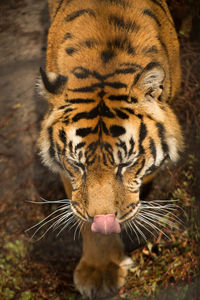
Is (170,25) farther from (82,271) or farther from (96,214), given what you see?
(82,271)

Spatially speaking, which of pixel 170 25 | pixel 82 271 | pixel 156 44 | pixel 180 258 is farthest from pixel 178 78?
pixel 82 271

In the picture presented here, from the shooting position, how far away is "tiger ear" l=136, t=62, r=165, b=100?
0.95m

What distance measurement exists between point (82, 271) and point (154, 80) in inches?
32.2

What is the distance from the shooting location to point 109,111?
1.02m

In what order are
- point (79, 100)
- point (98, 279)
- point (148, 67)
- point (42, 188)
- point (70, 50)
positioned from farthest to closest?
point (42, 188) → point (98, 279) → point (70, 50) → point (79, 100) → point (148, 67)

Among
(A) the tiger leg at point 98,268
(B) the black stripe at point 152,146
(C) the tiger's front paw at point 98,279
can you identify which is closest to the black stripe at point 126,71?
Result: (B) the black stripe at point 152,146

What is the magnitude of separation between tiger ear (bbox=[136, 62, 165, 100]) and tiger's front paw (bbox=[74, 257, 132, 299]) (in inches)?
28.8

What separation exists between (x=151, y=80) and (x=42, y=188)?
0.87 meters

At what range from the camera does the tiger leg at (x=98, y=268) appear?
4.59 ft

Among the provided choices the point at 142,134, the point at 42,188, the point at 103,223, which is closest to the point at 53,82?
the point at 142,134

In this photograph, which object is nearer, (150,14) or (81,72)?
(81,72)

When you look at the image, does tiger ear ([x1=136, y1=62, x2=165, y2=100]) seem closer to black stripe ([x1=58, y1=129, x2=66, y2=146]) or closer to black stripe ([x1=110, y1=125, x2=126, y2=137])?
black stripe ([x1=110, y1=125, x2=126, y2=137])

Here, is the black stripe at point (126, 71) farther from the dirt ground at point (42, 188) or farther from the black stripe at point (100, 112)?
the dirt ground at point (42, 188)

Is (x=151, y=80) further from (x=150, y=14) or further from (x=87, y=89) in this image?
(x=150, y=14)
